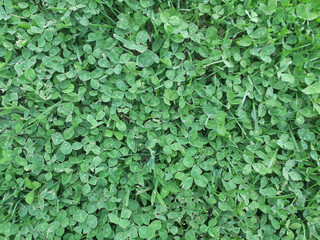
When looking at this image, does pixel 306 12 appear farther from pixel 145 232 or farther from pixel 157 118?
pixel 145 232

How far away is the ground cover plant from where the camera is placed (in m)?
1.72

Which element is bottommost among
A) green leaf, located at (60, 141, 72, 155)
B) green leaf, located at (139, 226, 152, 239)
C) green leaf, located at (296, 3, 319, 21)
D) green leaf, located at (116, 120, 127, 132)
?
green leaf, located at (139, 226, 152, 239)

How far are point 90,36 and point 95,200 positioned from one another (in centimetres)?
104

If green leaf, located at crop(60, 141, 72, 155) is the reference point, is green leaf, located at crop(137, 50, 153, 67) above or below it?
above

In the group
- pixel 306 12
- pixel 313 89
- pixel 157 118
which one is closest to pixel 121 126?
pixel 157 118

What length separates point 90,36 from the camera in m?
1.73

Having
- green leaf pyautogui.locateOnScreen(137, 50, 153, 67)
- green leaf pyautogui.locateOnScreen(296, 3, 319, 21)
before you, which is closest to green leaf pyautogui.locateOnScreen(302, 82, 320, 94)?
green leaf pyautogui.locateOnScreen(296, 3, 319, 21)

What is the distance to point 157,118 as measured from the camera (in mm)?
1769

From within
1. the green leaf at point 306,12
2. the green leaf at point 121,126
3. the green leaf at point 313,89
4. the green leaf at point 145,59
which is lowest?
the green leaf at point 121,126

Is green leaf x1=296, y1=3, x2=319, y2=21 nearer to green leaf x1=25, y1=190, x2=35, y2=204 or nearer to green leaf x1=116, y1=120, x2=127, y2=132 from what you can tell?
green leaf x1=116, y1=120, x2=127, y2=132

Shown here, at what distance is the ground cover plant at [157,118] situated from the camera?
1720mm

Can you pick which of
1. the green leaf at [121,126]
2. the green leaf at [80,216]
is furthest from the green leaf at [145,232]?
the green leaf at [121,126]

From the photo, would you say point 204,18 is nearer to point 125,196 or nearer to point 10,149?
point 125,196

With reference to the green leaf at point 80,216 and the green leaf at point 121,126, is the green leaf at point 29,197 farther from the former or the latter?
the green leaf at point 121,126
